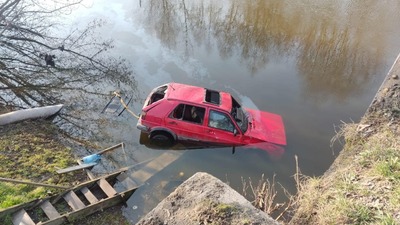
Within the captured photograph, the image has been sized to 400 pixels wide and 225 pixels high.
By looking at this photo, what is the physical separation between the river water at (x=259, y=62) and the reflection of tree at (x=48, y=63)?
0.81 metres

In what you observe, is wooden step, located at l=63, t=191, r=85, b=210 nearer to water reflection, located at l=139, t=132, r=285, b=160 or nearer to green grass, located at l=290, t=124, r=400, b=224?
water reflection, located at l=139, t=132, r=285, b=160

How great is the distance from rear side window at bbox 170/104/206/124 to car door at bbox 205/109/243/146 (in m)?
0.23

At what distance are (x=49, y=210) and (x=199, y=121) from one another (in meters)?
4.35

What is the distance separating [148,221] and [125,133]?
18.7ft

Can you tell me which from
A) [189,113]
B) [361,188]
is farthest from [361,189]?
[189,113]

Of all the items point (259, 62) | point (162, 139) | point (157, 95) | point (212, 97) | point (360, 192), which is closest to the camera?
point (360, 192)

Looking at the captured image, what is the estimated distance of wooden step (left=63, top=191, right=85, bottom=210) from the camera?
7.79 m

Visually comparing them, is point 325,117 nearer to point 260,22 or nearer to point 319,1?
point 260,22

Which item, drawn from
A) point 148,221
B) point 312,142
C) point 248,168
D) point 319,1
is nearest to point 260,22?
point 319,1

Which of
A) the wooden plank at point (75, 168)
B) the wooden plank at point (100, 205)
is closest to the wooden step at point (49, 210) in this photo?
the wooden plank at point (100, 205)

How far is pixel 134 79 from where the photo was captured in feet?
43.7

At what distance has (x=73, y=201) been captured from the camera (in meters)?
7.89

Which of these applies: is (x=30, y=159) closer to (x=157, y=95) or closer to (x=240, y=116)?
(x=157, y=95)

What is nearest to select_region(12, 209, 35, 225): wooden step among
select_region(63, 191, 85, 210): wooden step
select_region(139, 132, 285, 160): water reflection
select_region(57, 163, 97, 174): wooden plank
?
select_region(63, 191, 85, 210): wooden step
